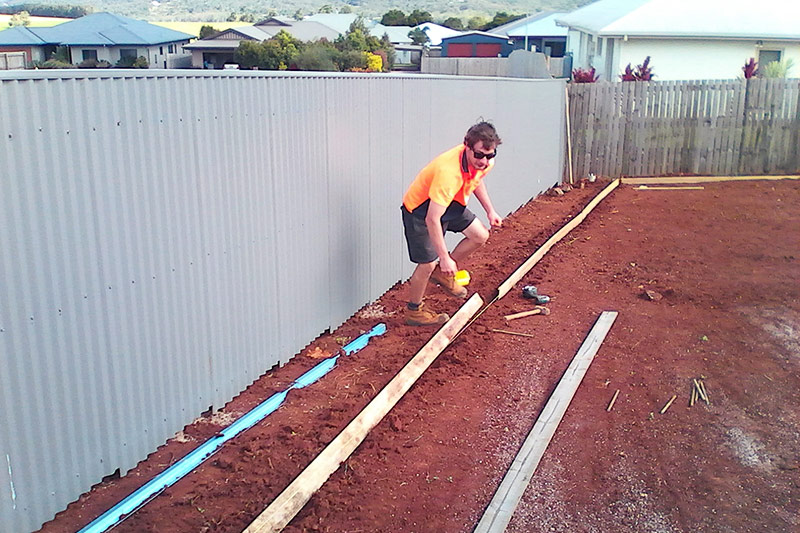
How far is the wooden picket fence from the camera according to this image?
51.8 ft

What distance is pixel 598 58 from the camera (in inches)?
1170

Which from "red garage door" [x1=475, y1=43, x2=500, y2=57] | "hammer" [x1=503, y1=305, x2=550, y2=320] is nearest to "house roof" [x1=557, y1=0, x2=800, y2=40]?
"hammer" [x1=503, y1=305, x2=550, y2=320]

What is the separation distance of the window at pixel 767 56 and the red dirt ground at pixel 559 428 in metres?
20.9

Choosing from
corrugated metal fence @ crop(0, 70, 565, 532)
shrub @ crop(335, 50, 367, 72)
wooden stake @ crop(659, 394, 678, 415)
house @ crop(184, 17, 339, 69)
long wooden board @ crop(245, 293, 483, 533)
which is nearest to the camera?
corrugated metal fence @ crop(0, 70, 565, 532)

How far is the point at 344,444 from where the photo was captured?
457 centimetres

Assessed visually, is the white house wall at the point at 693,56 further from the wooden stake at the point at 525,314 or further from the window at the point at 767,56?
the wooden stake at the point at 525,314

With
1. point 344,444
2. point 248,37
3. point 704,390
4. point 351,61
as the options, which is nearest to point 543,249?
point 704,390

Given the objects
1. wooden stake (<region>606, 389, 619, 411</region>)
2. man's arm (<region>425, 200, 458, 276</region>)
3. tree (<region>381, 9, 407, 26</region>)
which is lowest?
wooden stake (<region>606, 389, 619, 411</region>)

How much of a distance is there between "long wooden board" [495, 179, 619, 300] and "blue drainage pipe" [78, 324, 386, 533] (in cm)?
232

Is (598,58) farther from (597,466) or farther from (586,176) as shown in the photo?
(597,466)

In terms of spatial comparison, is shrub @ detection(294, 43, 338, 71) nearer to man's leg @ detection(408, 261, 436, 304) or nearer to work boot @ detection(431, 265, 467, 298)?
work boot @ detection(431, 265, 467, 298)

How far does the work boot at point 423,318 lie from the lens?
22.9 feet

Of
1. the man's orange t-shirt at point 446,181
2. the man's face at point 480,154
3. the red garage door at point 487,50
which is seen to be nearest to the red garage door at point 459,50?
the red garage door at point 487,50

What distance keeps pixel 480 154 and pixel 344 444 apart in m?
2.73
